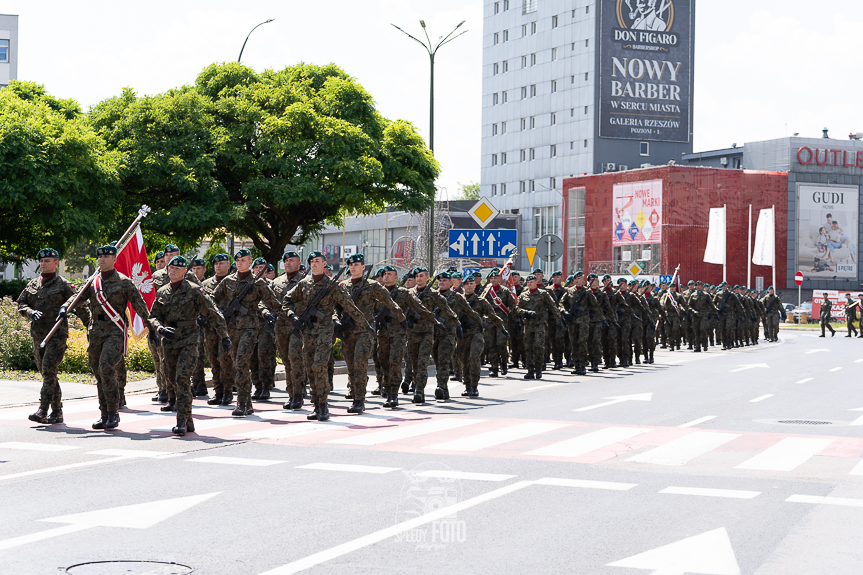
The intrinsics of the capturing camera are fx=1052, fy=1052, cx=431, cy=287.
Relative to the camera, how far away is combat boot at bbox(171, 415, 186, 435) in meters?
11.3

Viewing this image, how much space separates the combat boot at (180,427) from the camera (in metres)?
11.3

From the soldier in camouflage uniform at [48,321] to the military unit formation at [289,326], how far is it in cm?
1

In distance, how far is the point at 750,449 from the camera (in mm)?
10953

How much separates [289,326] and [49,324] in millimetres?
3783

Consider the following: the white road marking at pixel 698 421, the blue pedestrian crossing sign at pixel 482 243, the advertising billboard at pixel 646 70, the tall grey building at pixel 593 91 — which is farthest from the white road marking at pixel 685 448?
the advertising billboard at pixel 646 70

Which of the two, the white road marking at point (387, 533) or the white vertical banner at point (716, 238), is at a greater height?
the white vertical banner at point (716, 238)

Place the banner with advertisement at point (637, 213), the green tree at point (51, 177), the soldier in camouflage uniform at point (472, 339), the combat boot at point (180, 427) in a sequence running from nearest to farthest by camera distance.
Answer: the combat boot at point (180, 427), the soldier in camouflage uniform at point (472, 339), the green tree at point (51, 177), the banner with advertisement at point (637, 213)

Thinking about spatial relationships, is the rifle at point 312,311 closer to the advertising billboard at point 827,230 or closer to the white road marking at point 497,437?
the white road marking at point 497,437

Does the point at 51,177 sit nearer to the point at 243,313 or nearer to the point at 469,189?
the point at 243,313

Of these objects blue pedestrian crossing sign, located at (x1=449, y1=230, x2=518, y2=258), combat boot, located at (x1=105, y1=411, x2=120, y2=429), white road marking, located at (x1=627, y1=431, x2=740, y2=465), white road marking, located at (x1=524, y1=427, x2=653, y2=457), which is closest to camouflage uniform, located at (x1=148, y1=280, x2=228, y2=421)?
combat boot, located at (x1=105, y1=411, x2=120, y2=429)

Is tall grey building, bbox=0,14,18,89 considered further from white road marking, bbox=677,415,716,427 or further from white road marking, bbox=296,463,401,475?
white road marking, bbox=296,463,401,475

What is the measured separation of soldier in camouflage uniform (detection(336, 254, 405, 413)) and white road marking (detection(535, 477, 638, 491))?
16.9ft

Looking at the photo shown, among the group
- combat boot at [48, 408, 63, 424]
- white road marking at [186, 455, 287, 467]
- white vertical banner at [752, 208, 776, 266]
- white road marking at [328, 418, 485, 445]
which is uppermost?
white vertical banner at [752, 208, 776, 266]

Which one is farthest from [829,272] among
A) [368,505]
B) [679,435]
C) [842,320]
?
[368,505]
